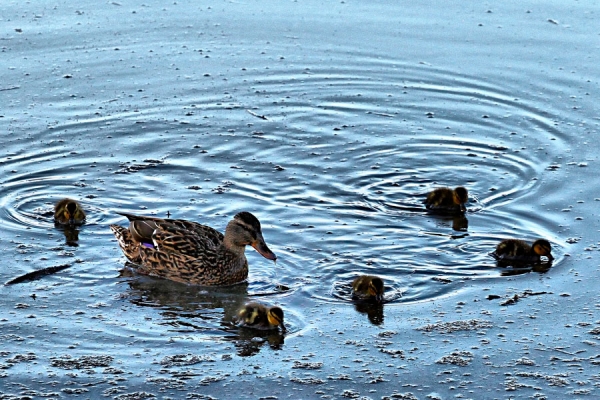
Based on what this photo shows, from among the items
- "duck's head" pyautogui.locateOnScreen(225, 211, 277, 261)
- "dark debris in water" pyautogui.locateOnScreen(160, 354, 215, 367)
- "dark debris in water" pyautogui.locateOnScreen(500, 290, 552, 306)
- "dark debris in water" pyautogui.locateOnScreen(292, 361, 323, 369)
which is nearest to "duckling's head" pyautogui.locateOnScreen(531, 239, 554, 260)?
"dark debris in water" pyautogui.locateOnScreen(500, 290, 552, 306)

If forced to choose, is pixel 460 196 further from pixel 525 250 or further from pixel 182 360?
pixel 182 360

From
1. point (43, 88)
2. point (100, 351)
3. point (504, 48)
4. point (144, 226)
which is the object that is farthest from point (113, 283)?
point (504, 48)

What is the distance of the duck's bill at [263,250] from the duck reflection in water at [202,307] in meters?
0.30

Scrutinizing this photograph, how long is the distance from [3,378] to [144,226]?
2.29 meters

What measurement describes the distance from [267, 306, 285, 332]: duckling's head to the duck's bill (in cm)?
108

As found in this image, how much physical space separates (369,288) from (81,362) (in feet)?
7.14

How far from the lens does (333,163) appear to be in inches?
430

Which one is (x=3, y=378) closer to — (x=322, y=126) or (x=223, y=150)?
(x=223, y=150)

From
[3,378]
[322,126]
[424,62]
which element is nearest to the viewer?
[3,378]

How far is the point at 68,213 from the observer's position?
938cm

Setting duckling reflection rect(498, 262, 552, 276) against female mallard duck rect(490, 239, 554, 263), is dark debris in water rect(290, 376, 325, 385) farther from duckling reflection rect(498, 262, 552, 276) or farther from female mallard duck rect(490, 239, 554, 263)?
female mallard duck rect(490, 239, 554, 263)

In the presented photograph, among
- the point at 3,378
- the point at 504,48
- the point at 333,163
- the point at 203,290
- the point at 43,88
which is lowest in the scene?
the point at 3,378

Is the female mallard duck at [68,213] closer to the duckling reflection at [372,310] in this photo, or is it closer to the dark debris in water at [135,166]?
the dark debris in water at [135,166]

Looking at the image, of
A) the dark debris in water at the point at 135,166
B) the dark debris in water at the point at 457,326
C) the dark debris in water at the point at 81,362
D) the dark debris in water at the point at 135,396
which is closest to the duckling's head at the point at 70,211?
the dark debris in water at the point at 135,166
